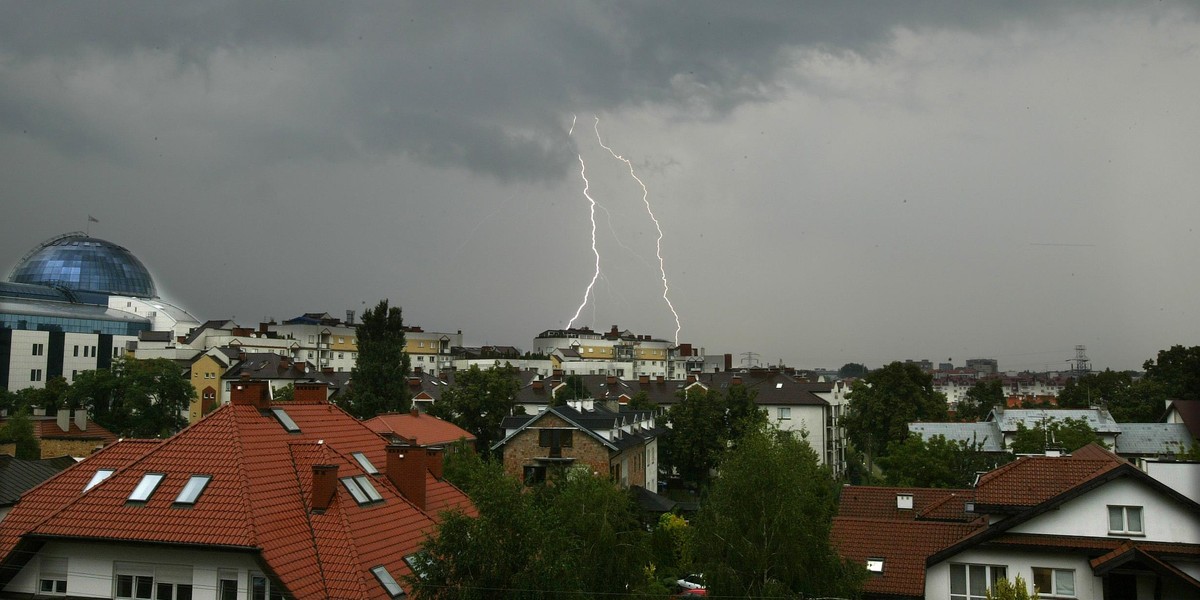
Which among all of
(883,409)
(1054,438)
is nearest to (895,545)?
(1054,438)

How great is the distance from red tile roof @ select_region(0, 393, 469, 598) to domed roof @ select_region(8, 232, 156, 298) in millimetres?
100236

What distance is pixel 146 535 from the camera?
582 inches

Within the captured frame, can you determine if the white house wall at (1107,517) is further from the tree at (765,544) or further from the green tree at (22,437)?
the green tree at (22,437)

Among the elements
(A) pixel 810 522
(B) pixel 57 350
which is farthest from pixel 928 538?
(B) pixel 57 350

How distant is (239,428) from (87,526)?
3056 millimetres

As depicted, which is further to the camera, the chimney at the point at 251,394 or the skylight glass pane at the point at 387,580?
the chimney at the point at 251,394

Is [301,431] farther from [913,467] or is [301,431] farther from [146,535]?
[913,467]

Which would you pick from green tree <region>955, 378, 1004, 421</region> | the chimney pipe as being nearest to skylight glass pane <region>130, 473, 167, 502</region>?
the chimney pipe

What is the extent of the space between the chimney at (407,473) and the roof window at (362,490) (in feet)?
3.88

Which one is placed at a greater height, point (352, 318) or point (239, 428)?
point (352, 318)

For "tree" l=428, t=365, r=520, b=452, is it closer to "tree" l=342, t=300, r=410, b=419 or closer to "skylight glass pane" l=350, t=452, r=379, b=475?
"tree" l=342, t=300, r=410, b=419

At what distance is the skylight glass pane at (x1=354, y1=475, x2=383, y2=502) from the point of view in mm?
17391

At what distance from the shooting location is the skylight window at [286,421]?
18.9m

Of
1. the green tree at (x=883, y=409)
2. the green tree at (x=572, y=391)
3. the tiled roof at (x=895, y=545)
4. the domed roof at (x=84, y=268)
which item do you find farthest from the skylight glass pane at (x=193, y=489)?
the domed roof at (x=84, y=268)
